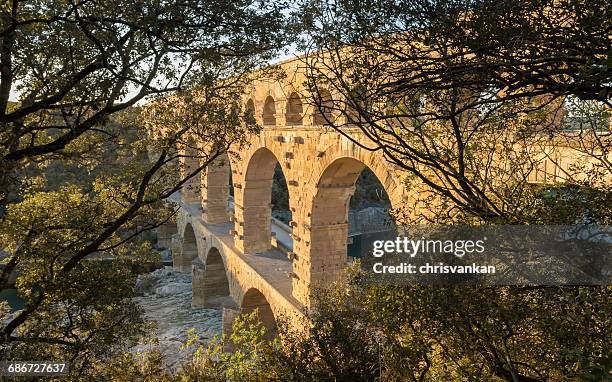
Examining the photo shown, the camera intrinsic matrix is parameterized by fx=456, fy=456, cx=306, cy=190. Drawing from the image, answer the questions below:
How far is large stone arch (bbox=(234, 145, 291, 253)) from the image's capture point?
21703 millimetres

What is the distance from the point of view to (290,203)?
16.6 metres

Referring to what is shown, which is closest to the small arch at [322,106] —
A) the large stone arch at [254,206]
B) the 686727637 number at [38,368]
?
the 686727637 number at [38,368]

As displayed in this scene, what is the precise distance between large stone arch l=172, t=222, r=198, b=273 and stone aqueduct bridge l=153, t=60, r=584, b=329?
5720 millimetres

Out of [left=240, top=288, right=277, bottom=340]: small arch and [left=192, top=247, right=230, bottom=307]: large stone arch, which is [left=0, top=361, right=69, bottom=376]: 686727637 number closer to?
[left=240, top=288, right=277, bottom=340]: small arch

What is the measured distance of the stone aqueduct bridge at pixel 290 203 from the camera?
45.3 ft

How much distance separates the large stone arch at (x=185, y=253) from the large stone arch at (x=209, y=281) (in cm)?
741

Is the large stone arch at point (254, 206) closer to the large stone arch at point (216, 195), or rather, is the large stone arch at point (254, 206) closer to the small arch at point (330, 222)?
the large stone arch at point (216, 195)

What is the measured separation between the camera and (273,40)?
7703 millimetres

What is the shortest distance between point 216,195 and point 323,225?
14.8 m

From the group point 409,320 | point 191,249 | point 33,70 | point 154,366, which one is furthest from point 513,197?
point 191,249

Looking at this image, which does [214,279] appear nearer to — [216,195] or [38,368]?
[216,195]

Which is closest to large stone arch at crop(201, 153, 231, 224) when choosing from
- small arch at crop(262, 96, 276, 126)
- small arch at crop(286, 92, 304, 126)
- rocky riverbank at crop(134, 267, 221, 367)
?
rocky riverbank at crop(134, 267, 221, 367)

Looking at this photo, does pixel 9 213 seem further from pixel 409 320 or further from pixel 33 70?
pixel 409 320

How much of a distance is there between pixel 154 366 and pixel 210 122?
200 inches
